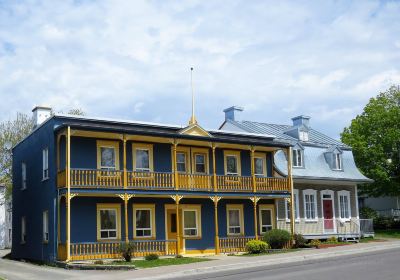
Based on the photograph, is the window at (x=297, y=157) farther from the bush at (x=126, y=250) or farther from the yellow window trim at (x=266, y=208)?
the bush at (x=126, y=250)

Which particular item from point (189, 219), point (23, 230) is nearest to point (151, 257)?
point (189, 219)

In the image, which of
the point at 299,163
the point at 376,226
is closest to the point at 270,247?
the point at 299,163

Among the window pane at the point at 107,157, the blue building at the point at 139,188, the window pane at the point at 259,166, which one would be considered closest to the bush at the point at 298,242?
the blue building at the point at 139,188

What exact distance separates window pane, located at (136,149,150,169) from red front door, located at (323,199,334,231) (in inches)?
513

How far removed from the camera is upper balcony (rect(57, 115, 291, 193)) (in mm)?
25859

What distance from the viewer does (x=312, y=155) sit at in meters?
36.0

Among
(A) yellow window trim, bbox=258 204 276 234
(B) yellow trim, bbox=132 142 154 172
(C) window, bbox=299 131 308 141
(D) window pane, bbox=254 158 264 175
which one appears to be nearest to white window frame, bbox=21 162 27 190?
(B) yellow trim, bbox=132 142 154 172

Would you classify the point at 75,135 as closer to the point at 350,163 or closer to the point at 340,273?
the point at 340,273

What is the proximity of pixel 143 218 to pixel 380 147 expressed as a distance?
22.5 meters

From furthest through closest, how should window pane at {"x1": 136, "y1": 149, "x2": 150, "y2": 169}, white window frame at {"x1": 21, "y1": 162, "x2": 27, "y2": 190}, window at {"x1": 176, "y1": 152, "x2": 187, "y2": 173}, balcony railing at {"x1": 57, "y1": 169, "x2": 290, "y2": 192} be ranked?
white window frame at {"x1": 21, "y1": 162, "x2": 27, "y2": 190}
window at {"x1": 176, "y1": 152, "x2": 187, "y2": 173}
window pane at {"x1": 136, "y1": 149, "x2": 150, "y2": 169}
balcony railing at {"x1": 57, "y1": 169, "x2": 290, "y2": 192}

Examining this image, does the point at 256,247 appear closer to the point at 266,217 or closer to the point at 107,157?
the point at 266,217

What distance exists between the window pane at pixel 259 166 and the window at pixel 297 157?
253 cm

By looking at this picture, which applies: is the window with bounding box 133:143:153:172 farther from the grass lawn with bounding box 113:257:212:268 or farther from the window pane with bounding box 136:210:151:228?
the grass lawn with bounding box 113:257:212:268

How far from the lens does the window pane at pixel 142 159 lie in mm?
28328
